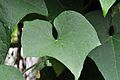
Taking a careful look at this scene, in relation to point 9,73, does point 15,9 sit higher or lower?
higher

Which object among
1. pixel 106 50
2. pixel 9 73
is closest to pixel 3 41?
pixel 9 73

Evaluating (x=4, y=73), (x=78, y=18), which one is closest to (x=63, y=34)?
(x=78, y=18)

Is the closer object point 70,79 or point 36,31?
point 36,31

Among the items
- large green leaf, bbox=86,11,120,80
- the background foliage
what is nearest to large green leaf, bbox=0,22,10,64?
the background foliage

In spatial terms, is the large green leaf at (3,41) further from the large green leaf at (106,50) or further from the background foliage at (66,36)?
the large green leaf at (106,50)

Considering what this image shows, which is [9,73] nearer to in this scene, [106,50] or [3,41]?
[3,41]

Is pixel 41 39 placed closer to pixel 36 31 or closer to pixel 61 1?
pixel 36 31

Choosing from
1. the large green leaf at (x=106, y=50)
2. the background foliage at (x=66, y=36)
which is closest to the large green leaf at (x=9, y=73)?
the background foliage at (x=66, y=36)
